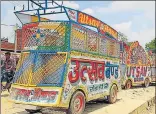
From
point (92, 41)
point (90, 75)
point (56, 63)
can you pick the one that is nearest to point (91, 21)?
point (92, 41)

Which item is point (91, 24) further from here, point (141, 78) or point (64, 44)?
point (141, 78)

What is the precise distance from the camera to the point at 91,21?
1021 cm

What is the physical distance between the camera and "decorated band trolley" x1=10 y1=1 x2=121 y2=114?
8.48 m

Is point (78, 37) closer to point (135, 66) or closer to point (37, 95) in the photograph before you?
point (37, 95)

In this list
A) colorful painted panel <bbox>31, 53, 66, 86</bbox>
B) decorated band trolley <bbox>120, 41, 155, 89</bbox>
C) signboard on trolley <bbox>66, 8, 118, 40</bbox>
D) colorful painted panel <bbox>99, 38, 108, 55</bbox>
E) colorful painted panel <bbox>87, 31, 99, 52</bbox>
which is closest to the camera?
colorful painted panel <bbox>31, 53, 66, 86</bbox>

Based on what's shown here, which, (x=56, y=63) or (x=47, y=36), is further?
(x=47, y=36)

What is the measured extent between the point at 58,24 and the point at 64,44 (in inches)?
25.6

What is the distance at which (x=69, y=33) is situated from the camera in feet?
28.7

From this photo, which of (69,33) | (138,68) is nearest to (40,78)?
(69,33)

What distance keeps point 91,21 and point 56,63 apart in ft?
7.55

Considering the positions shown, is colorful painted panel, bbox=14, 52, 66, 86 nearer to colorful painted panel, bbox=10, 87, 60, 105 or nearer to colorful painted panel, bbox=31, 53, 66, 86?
colorful painted panel, bbox=31, 53, 66, 86

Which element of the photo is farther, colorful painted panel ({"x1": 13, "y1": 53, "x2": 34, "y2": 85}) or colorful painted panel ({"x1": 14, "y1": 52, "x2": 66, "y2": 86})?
colorful painted panel ({"x1": 13, "y1": 53, "x2": 34, "y2": 85})

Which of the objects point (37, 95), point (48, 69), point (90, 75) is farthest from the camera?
point (90, 75)

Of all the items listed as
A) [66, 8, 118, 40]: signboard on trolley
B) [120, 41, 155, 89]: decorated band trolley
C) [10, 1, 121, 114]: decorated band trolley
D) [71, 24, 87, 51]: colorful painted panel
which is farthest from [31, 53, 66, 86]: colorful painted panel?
[120, 41, 155, 89]: decorated band trolley
